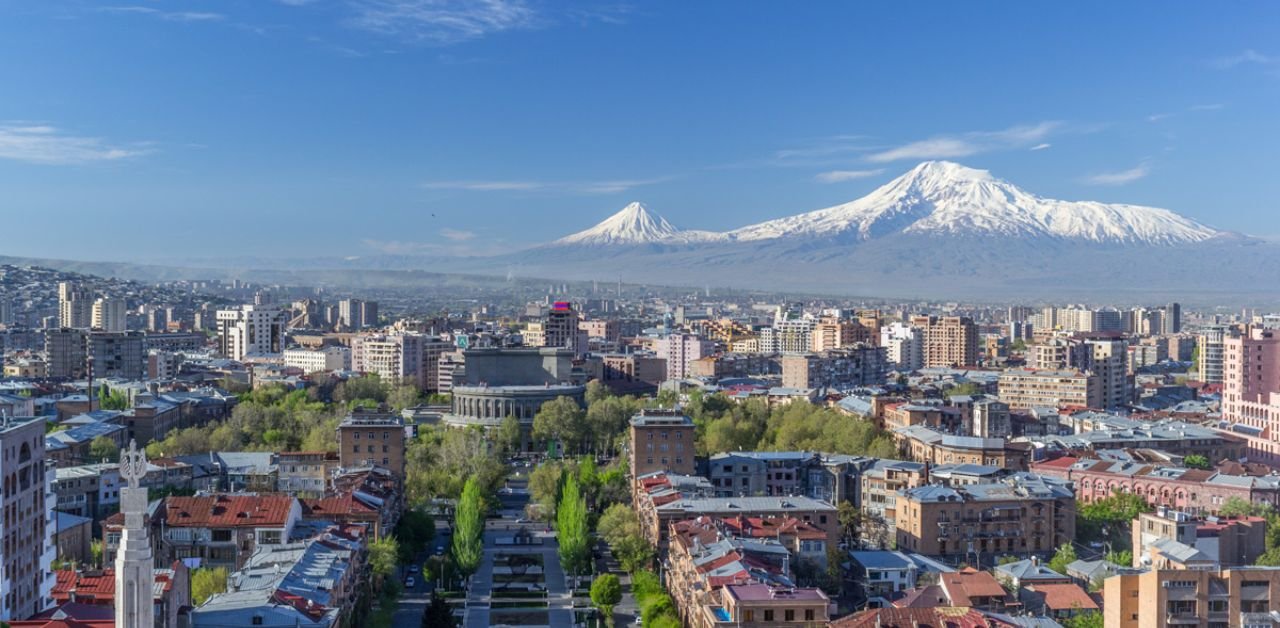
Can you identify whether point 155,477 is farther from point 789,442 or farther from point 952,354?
point 952,354

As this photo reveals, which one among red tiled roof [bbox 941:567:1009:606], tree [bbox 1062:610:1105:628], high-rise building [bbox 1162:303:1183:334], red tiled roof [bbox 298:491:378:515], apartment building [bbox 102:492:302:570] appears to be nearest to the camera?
tree [bbox 1062:610:1105:628]

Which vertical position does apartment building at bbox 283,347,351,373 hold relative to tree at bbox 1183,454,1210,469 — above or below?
above

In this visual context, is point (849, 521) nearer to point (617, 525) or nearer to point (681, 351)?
point (617, 525)

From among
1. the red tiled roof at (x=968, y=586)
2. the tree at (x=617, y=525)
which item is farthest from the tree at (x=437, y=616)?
the red tiled roof at (x=968, y=586)

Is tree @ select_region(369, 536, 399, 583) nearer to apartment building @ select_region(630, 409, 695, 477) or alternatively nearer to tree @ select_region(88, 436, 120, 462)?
apartment building @ select_region(630, 409, 695, 477)

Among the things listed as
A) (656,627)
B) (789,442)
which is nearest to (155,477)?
(656,627)

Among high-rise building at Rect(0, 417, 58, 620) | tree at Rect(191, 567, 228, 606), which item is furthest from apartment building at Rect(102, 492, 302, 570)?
high-rise building at Rect(0, 417, 58, 620)

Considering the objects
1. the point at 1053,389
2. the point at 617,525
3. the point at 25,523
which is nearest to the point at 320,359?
the point at 1053,389
